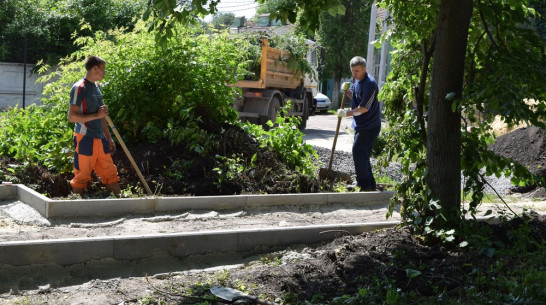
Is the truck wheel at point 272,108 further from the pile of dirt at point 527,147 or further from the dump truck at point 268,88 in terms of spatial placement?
the pile of dirt at point 527,147

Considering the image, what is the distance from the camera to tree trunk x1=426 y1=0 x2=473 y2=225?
6055 mm

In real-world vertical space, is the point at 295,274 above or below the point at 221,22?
below

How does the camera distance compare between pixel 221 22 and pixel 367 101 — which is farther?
pixel 221 22

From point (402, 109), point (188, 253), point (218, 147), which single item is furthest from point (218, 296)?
point (218, 147)

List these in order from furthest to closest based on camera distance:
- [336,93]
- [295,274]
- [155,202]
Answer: [336,93], [155,202], [295,274]

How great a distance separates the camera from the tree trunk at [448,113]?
6055mm

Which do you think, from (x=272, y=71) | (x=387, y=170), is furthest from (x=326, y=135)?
(x=387, y=170)

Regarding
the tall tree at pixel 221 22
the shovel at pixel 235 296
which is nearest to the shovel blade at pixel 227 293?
the shovel at pixel 235 296

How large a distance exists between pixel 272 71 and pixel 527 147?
25.5 feet

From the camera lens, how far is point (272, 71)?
18812 mm

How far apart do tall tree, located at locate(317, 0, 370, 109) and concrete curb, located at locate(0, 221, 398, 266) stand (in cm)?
3672

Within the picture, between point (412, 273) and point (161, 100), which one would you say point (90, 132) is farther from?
point (412, 273)

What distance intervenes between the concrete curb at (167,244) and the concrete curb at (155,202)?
4.57 ft

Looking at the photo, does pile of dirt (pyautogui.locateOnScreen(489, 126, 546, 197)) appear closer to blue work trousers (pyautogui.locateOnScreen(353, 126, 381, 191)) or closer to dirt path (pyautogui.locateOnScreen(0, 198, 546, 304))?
blue work trousers (pyautogui.locateOnScreen(353, 126, 381, 191))
